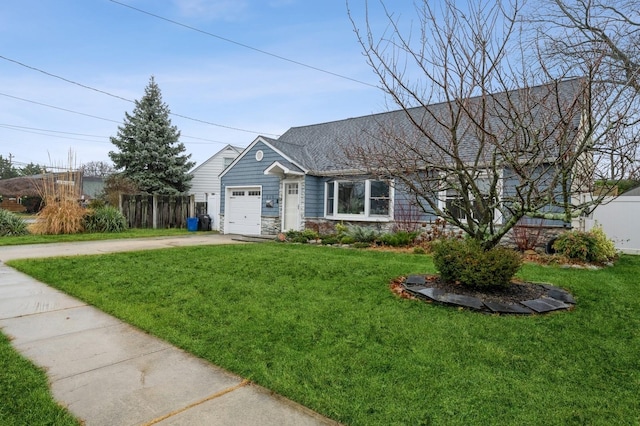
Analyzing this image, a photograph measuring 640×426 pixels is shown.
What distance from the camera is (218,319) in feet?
13.7

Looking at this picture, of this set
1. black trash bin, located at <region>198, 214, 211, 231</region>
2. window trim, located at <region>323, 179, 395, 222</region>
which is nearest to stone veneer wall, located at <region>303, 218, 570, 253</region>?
window trim, located at <region>323, 179, 395, 222</region>

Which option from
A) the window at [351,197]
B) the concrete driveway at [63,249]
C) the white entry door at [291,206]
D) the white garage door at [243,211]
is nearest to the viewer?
the concrete driveway at [63,249]

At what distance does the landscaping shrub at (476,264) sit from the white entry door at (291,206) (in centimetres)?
879

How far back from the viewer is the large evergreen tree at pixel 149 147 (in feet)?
68.1

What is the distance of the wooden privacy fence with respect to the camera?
1700 cm

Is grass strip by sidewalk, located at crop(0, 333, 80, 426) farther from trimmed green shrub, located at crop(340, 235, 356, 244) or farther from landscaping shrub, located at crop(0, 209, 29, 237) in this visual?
landscaping shrub, located at crop(0, 209, 29, 237)

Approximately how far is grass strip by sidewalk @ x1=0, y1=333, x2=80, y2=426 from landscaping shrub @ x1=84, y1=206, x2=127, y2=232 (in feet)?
41.6

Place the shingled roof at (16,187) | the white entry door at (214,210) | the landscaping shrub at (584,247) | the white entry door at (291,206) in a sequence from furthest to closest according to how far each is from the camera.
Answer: the shingled roof at (16,187) < the white entry door at (214,210) < the white entry door at (291,206) < the landscaping shrub at (584,247)

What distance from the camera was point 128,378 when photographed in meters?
2.85

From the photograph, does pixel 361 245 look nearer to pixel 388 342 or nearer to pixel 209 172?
pixel 388 342

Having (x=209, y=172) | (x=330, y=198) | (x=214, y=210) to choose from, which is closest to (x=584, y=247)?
(x=330, y=198)

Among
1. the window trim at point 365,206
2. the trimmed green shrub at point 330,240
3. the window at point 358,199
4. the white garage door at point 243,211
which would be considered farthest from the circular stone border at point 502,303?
the white garage door at point 243,211

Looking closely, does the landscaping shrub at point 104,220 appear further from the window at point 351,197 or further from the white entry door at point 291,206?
the window at point 351,197

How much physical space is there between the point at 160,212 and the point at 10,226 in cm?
597
